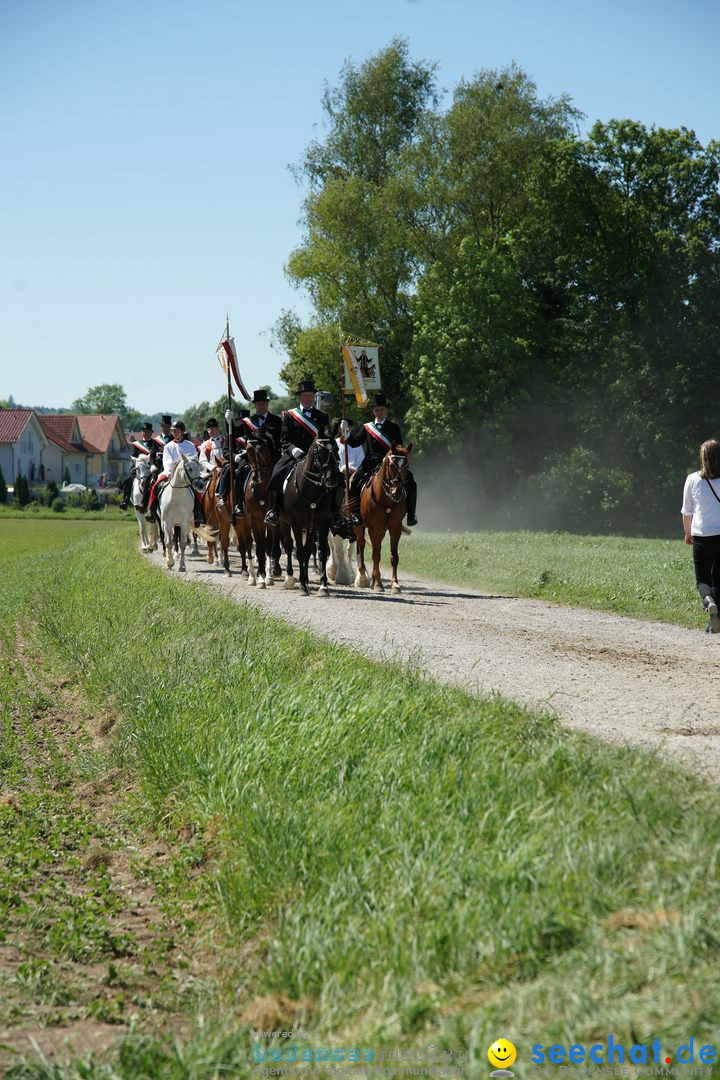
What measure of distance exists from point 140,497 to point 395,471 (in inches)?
547

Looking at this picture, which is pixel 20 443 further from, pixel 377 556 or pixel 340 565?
pixel 377 556

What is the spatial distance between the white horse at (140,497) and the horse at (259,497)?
359 inches

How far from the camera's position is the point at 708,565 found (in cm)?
1372

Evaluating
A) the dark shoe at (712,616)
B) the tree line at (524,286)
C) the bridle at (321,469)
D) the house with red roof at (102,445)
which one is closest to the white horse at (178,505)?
the bridle at (321,469)

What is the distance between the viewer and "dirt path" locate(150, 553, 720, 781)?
7.88 m

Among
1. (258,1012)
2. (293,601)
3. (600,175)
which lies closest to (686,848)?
(258,1012)

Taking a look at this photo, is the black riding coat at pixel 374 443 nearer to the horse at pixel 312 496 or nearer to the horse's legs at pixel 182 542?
the horse at pixel 312 496

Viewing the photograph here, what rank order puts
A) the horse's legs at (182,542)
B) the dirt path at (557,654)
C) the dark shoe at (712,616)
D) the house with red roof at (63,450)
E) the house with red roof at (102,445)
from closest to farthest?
the dirt path at (557,654) < the dark shoe at (712,616) < the horse's legs at (182,542) < the house with red roof at (63,450) < the house with red roof at (102,445)

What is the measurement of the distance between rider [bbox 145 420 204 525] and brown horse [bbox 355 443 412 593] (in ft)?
23.6

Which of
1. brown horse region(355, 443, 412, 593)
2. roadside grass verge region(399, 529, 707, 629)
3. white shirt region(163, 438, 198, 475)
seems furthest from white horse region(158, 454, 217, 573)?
brown horse region(355, 443, 412, 593)

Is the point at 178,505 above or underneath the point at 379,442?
underneath

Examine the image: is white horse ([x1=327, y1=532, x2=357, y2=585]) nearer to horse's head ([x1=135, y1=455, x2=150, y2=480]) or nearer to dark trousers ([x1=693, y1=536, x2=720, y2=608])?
dark trousers ([x1=693, y1=536, x2=720, y2=608])

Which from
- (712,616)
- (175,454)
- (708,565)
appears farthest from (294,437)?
(712,616)

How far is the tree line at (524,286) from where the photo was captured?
1949 inches
